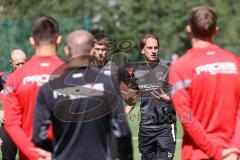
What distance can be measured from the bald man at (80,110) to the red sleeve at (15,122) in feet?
1.16

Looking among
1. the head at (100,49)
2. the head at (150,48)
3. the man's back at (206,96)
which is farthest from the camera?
the head at (150,48)

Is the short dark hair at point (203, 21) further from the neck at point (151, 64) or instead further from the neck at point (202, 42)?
the neck at point (151, 64)

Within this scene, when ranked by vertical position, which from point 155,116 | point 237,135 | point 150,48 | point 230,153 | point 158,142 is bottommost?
point 158,142

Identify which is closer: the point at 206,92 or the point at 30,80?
the point at 206,92

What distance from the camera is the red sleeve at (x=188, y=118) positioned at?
626 cm

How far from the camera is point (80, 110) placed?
6027mm

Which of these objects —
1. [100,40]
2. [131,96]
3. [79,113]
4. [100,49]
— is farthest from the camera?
[131,96]

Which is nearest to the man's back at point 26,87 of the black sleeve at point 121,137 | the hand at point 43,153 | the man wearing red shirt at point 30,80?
the man wearing red shirt at point 30,80

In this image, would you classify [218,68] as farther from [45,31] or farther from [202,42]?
[45,31]

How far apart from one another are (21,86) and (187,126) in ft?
5.26

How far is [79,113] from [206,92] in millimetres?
1200

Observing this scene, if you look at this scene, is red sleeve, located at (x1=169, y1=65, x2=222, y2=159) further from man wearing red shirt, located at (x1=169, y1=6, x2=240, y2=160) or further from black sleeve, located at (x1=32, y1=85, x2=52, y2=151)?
black sleeve, located at (x1=32, y1=85, x2=52, y2=151)

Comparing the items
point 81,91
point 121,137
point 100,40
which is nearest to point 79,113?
point 81,91

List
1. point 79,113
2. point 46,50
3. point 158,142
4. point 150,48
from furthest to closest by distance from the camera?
point 150,48 < point 158,142 < point 46,50 < point 79,113
